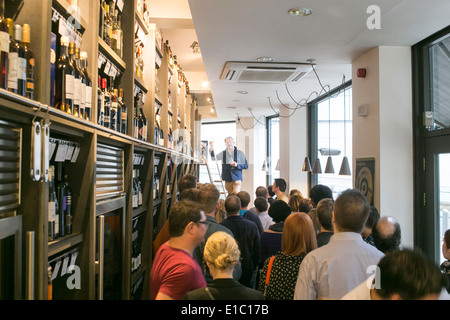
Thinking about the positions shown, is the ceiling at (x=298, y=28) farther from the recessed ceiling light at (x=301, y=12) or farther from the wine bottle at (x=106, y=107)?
the wine bottle at (x=106, y=107)

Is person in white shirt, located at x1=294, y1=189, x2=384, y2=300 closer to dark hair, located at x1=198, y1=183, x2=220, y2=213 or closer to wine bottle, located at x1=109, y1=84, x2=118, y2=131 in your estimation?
dark hair, located at x1=198, y1=183, x2=220, y2=213

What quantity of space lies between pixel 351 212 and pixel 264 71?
2.99 meters

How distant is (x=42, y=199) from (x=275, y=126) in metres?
8.76

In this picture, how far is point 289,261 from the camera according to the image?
7.01ft

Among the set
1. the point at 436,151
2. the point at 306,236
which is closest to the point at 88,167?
the point at 306,236

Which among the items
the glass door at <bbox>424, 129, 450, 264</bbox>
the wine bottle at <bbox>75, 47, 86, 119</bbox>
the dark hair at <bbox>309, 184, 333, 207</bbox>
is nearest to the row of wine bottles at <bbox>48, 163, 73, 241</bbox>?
the wine bottle at <bbox>75, 47, 86, 119</bbox>

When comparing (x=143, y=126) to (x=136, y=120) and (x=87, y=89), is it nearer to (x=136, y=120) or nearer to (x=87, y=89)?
(x=136, y=120)

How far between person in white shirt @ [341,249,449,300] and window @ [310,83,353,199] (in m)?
4.83

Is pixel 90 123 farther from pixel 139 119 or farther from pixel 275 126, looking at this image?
pixel 275 126

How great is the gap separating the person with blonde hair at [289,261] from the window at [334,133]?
386 centimetres

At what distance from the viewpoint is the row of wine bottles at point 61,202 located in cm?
183

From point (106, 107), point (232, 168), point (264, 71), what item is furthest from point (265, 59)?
point (232, 168)

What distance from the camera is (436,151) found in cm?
353

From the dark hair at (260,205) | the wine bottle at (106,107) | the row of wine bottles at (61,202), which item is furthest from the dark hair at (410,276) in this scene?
the dark hair at (260,205)
